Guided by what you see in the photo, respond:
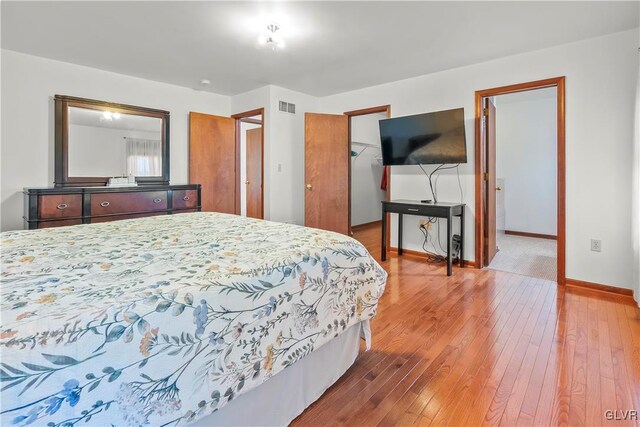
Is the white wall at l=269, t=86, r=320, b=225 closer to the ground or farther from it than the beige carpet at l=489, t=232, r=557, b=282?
farther from it

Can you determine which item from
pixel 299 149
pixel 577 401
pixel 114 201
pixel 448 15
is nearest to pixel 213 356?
pixel 577 401

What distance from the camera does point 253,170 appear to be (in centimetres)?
623

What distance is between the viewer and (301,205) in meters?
5.00

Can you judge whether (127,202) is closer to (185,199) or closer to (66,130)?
(185,199)

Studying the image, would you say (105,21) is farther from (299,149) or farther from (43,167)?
(299,149)

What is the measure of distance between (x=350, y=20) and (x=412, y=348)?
2.53 m

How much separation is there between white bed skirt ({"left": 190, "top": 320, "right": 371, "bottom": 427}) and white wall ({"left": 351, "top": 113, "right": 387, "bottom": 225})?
4.81m

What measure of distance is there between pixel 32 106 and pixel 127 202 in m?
1.36

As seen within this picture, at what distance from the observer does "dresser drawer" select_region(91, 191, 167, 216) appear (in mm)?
3529

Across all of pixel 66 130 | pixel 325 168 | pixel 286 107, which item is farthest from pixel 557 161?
pixel 66 130

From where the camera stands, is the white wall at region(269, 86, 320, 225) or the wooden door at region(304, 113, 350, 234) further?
the wooden door at region(304, 113, 350, 234)

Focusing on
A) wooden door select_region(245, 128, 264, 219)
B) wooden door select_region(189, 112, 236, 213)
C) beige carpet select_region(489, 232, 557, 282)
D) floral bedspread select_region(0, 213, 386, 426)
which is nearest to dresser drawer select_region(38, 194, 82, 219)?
wooden door select_region(189, 112, 236, 213)

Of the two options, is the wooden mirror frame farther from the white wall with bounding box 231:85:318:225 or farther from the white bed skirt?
the white bed skirt

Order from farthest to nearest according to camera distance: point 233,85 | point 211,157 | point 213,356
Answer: point 211,157, point 233,85, point 213,356
